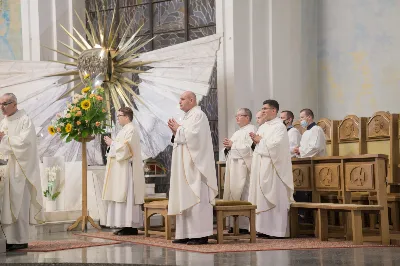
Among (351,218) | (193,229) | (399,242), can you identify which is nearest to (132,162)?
(193,229)

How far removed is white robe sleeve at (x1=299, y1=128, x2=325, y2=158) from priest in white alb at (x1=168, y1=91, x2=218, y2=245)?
2138 mm

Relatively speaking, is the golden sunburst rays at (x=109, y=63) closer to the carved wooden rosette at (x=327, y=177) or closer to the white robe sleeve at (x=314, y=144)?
the white robe sleeve at (x=314, y=144)

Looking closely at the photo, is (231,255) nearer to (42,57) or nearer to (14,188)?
(14,188)

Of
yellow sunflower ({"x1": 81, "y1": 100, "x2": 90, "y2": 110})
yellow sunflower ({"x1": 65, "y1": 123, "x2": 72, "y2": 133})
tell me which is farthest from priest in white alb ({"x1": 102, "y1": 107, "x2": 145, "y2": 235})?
Result: yellow sunflower ({"x1": 65, "y1": 123, "x2": 72, "y2": 133})

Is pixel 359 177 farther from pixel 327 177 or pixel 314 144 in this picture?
pixel 314 144

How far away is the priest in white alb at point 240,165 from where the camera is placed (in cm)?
1137

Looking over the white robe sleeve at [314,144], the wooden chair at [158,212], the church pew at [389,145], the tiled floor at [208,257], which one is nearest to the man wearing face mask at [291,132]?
the white robe sleeve at [314,144]

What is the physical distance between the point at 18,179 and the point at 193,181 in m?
2.08

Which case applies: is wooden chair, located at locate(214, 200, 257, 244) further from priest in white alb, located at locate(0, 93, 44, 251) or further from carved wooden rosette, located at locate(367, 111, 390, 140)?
carved wooden rosette, located at locate(367, 111, 390, 140)

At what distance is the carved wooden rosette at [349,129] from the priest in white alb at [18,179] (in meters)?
4.66

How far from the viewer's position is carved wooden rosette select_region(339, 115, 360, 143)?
11.6 m

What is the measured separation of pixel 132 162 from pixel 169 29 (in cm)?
431

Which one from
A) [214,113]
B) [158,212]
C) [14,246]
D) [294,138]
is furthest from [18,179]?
[214,113]

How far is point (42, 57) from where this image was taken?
1561cm
